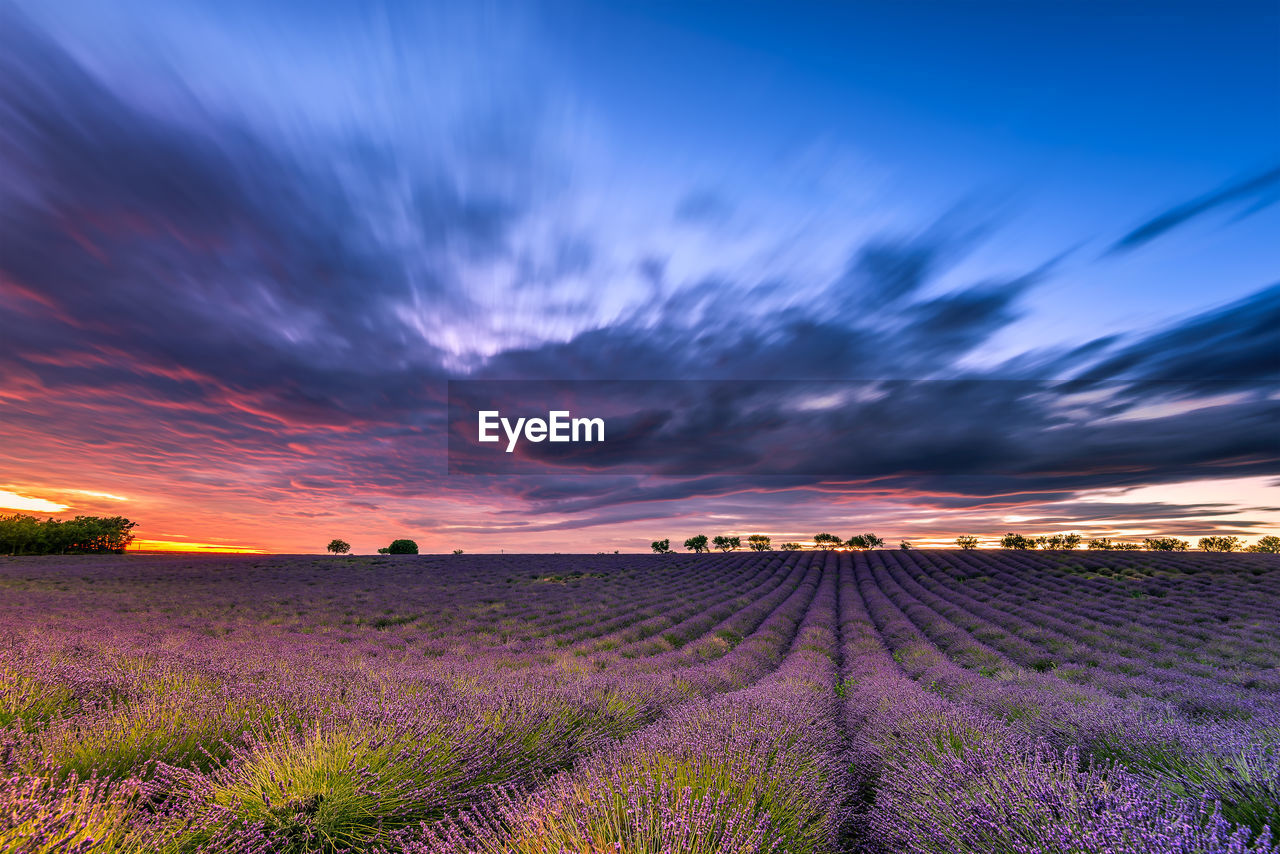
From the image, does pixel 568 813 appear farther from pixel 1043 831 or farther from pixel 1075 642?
pixel 1075 642

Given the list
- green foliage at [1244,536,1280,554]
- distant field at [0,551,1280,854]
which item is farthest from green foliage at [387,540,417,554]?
green foliage at [1244,536,1280,554]

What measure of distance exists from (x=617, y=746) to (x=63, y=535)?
198 feet

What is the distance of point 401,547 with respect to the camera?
48312 millimetres

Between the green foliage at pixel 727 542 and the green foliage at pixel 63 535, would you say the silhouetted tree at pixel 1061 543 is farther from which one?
the green foliage at pixel 63 535

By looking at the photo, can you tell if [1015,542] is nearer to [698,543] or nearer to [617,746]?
[698,543]

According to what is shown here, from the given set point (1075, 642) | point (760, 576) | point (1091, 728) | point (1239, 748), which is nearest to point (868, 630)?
point (1075, 642)

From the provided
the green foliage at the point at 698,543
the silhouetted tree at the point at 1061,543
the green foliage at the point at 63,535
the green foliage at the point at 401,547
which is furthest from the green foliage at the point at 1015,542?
Result: the green foliage at the point at 63,535

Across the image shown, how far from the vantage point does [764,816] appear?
7.66 ft

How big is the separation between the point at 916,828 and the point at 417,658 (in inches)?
309

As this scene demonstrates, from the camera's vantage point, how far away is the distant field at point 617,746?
2.16 m

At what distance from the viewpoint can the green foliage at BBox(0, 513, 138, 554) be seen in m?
39.1

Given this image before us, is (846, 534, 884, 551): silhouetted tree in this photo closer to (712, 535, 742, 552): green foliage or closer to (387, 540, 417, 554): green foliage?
(712, 535, 742, 552): green foliage

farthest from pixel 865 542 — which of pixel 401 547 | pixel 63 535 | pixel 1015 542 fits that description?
pixel 63 535

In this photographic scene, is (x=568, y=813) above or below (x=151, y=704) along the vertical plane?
below
